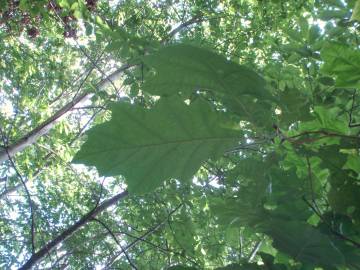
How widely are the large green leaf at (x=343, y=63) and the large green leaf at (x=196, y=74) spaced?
13cm

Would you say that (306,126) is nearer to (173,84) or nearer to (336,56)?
(336,56)

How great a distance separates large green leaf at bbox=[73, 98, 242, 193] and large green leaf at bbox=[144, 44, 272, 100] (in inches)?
1.6

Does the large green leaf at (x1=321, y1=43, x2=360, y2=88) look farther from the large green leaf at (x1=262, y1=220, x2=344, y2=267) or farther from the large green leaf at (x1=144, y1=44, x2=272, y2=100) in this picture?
the large green leaf at (x1=262, y1=220, x2=344, y2=267)

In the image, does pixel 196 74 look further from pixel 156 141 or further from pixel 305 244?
pixel 305 244

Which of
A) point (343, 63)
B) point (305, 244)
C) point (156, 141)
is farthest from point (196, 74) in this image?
point (305, 244)

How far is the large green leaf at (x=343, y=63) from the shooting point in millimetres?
689

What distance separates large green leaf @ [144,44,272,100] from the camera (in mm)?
617

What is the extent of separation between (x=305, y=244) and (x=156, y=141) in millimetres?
346

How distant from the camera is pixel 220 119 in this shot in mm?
738

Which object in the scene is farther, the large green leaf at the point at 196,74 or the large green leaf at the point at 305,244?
the large green leaf at the point at 305,244

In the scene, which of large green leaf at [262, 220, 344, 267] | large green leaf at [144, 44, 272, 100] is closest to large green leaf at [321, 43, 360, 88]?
large green leaf at [144, 44, 272, 100]

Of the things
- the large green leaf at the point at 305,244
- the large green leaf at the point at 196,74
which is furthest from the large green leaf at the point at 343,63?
the large green leaf at the point at 305,244

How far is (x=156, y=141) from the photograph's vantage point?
733mm

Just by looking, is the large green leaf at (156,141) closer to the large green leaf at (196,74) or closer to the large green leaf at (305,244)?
the large green leaf at (196,74)
